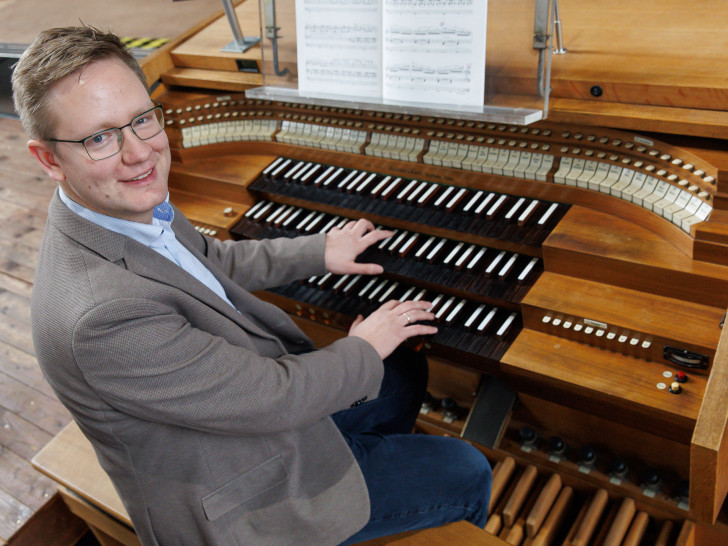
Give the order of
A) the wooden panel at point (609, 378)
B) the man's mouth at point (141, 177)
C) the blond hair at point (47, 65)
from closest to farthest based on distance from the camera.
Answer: the blond hair at point (47, 65) → the man's mouth at point (141, 177) → the wooden panel at point (609, 378)

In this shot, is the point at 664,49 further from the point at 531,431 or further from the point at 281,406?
the point at 281,406

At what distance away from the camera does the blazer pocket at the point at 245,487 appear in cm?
151

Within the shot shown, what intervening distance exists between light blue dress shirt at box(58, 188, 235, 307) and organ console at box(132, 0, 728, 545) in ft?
2.05

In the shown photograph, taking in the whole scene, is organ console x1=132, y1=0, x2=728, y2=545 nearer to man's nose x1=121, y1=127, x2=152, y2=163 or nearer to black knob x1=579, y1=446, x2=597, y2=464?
black knob x1=579, y1=446, x2=597, y2=464

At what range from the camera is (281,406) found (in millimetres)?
1490

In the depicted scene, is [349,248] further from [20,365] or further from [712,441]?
[20,365]

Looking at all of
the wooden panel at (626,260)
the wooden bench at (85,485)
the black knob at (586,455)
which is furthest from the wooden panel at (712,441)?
the wooden bench at (85,485)

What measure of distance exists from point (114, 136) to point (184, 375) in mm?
507

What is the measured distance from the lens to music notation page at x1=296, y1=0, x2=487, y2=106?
2.13 meters

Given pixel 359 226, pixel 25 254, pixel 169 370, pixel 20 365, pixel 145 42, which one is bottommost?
pixel 20 365

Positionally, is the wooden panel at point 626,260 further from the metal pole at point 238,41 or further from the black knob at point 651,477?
the metal pole at point 238,41

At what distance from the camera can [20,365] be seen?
3.16 m

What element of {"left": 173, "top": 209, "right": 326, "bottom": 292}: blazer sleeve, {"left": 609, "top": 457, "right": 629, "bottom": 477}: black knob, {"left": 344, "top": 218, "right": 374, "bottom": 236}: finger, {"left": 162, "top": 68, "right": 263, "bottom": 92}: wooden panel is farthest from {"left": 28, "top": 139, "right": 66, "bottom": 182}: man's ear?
{"left": 609, "top": 457, "right": 629, "bottom": 477}: black knob

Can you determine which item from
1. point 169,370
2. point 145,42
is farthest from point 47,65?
point 145,42
